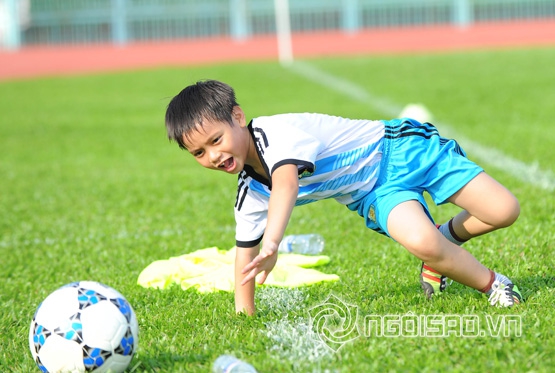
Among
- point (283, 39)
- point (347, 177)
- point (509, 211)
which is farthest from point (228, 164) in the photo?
point (283, 39)

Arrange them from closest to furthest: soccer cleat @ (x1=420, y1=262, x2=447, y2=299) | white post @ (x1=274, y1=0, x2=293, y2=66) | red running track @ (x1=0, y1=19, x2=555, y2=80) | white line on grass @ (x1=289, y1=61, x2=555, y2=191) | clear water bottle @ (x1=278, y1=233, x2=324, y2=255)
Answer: soccer cleat @ (x1=420, y1=262, x2=447, y2=299), clear water bottle @ (x1=278, y1=233, x2=324, y2=255), white line on grass @ (x1=289, y1=61, x2=555, y2=191), white post @ (x1=274, y1=0, x2=293, y2=66), red running track @ (x1=0, y1=19, x2=555, y2=80)

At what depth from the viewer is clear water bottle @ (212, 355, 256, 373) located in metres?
2.80

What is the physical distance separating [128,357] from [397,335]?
3.37 ft

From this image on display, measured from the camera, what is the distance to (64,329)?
2947mm

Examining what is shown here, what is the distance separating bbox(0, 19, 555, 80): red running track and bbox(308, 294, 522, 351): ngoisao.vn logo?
73.3 feet

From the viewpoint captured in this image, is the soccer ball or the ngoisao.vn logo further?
the ngoisao.vn logo

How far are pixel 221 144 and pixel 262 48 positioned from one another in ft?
88.8

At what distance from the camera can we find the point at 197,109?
3256 millimetres

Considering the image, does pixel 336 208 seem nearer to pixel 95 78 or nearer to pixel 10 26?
pixel 95 78

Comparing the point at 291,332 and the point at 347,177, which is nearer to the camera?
the point at 291,332

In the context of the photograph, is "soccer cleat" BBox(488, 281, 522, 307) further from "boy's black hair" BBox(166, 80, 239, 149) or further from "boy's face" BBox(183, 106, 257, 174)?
"boy's black hair" BBox(166, 80, 239, 149)

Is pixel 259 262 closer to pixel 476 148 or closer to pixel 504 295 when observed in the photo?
pixel 504 295

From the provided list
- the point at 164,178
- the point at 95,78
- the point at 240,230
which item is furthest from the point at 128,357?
the point at 95,78

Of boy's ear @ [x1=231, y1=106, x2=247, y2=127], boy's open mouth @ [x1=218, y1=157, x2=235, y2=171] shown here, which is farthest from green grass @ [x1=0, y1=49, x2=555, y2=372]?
boy's ear @ [x1=231, y1=106, x2=247, y2=127]
